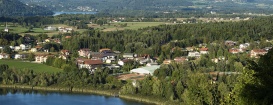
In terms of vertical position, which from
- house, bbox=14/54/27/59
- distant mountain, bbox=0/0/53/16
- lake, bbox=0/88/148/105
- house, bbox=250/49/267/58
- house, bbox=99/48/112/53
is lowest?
lake, bbox=0/88/148/105

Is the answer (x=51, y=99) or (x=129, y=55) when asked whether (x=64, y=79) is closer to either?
(x=51, y=99)

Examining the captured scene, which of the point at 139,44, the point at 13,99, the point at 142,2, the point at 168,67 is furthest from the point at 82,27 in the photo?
the point at 142,2

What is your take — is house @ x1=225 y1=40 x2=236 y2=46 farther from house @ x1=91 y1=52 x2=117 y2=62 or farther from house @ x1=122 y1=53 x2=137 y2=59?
house @ x1=91 y1=52 x2=117 y2=62

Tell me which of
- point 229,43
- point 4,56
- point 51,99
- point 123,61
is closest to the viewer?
point 51,99

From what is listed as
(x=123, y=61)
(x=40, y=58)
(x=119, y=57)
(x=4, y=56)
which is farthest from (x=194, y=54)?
(x=4, y=56)

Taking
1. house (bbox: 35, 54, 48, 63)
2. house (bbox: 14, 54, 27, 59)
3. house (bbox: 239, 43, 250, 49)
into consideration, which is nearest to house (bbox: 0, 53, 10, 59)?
house (bbox: 14, 54, 27, 59)

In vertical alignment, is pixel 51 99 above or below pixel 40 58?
below
